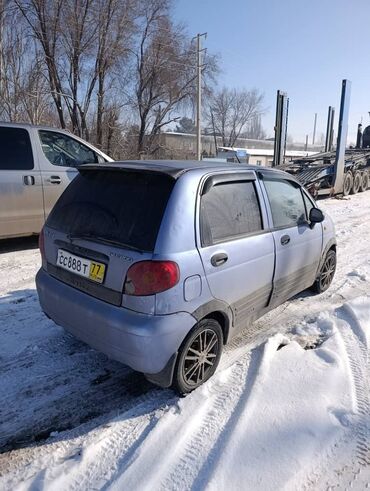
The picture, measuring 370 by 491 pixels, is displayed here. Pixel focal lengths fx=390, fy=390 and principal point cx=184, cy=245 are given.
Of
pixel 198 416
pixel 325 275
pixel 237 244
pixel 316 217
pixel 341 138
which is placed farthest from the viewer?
pixel 341 138

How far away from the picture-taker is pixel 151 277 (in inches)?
95.6

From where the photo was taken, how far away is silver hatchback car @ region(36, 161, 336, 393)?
8.12ft

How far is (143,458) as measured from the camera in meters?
2.25

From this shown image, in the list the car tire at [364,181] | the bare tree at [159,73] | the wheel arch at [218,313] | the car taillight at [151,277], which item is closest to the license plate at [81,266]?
the car taillight at [151,277]

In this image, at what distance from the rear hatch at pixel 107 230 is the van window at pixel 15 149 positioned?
2.98 m

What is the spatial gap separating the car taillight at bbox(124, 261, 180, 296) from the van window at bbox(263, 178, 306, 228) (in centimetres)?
146

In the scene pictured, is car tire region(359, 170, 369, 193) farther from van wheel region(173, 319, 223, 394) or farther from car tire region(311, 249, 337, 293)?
van wheel region(173, 319, 223, 394)

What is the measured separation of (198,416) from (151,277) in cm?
100

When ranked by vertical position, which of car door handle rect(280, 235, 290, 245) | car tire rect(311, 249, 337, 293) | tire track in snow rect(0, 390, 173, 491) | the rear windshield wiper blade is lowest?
tire track in snow rect(0, 390, 173, 491)

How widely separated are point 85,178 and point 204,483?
2255 millimetres

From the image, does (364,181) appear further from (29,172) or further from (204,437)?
(204,437)

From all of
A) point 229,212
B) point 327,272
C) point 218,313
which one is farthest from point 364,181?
point 218,313

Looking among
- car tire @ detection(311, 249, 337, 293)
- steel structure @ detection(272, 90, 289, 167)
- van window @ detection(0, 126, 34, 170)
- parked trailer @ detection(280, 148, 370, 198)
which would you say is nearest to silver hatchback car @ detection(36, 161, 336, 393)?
car tire @ detection(311, 249, 337, 293)

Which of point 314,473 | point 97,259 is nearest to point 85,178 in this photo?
point 97,259
